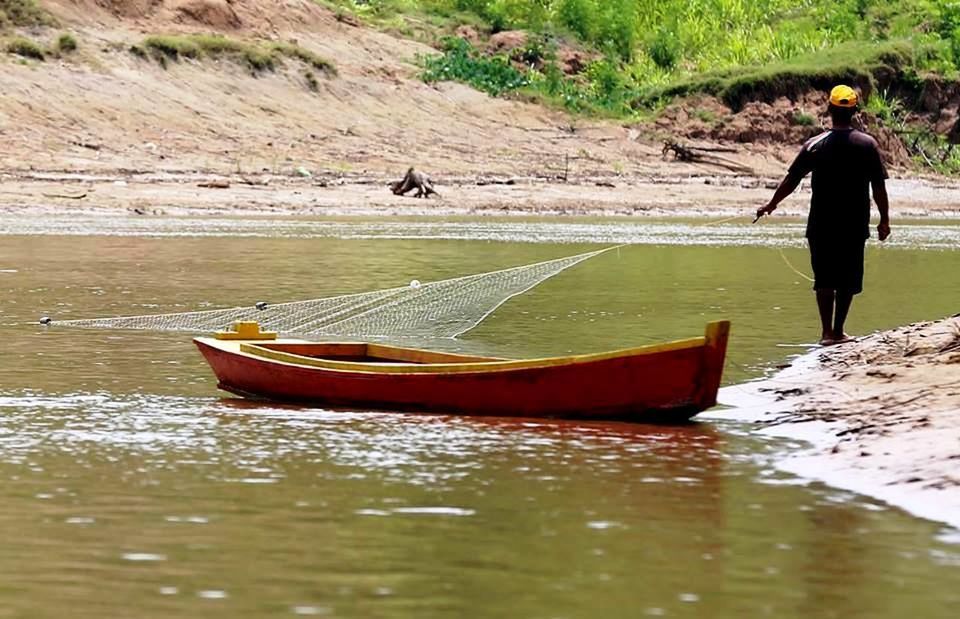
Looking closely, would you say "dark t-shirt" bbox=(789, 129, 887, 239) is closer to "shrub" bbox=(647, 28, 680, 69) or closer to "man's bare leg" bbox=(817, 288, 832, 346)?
"man's bare leg" bbox=(817, 288, 832, 346)

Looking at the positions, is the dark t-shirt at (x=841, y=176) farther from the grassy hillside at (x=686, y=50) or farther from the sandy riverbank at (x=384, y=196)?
the grassy hillside at (x=686, y=50)

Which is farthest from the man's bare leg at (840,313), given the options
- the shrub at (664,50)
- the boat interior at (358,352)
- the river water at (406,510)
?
the shrub at (664,50)

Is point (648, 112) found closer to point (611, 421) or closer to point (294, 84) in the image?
point (294, 84)

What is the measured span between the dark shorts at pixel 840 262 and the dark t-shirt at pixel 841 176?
0.17ft

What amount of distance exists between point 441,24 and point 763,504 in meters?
35.4

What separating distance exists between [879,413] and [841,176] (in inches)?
113

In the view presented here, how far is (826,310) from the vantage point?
11742mm

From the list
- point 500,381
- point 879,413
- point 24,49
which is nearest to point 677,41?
point 24,49

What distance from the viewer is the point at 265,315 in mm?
12562

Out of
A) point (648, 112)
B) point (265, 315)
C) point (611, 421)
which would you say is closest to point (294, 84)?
point (648, 112)

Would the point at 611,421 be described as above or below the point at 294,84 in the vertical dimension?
below

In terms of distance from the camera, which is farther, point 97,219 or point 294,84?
point 294,84

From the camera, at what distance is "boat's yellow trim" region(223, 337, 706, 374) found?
28.5 ft

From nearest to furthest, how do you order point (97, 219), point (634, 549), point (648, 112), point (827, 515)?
point (634, 549)
point (827, 515)
point (97, 219)
point (648, 112)
